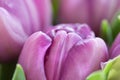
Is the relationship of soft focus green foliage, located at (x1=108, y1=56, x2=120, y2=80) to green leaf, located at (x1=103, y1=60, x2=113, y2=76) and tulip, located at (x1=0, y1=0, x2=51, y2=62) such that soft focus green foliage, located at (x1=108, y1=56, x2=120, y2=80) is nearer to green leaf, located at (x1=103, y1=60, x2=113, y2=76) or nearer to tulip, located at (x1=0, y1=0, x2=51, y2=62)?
green leaf, located at (x1=103, y1=60, x2=113, y2=76)

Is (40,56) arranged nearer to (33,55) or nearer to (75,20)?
(33,55)

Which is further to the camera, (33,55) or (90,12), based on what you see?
(90,12)

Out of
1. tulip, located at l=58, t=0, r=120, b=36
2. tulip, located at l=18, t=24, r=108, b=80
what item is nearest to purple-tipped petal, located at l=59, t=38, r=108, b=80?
tulip, located at l=18, t=24, r=108, b=80

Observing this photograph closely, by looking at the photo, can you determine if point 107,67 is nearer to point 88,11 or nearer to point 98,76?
point 98,76

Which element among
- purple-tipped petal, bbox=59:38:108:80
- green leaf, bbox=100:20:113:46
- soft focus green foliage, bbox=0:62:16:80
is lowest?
soft focus green foliage, bbox=0:62:16:80

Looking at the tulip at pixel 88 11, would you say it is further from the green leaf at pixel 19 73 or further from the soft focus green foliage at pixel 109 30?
the green leaf at pixel 19 73

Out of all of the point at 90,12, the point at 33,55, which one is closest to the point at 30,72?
the point at 33,55

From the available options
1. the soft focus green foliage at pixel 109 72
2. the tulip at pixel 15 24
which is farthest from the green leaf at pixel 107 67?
the tulip at pixel 15 24

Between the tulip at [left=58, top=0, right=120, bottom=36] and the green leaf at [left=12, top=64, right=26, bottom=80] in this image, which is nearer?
the green leaf at [left=12, top=64, right=26, bottom=80]
